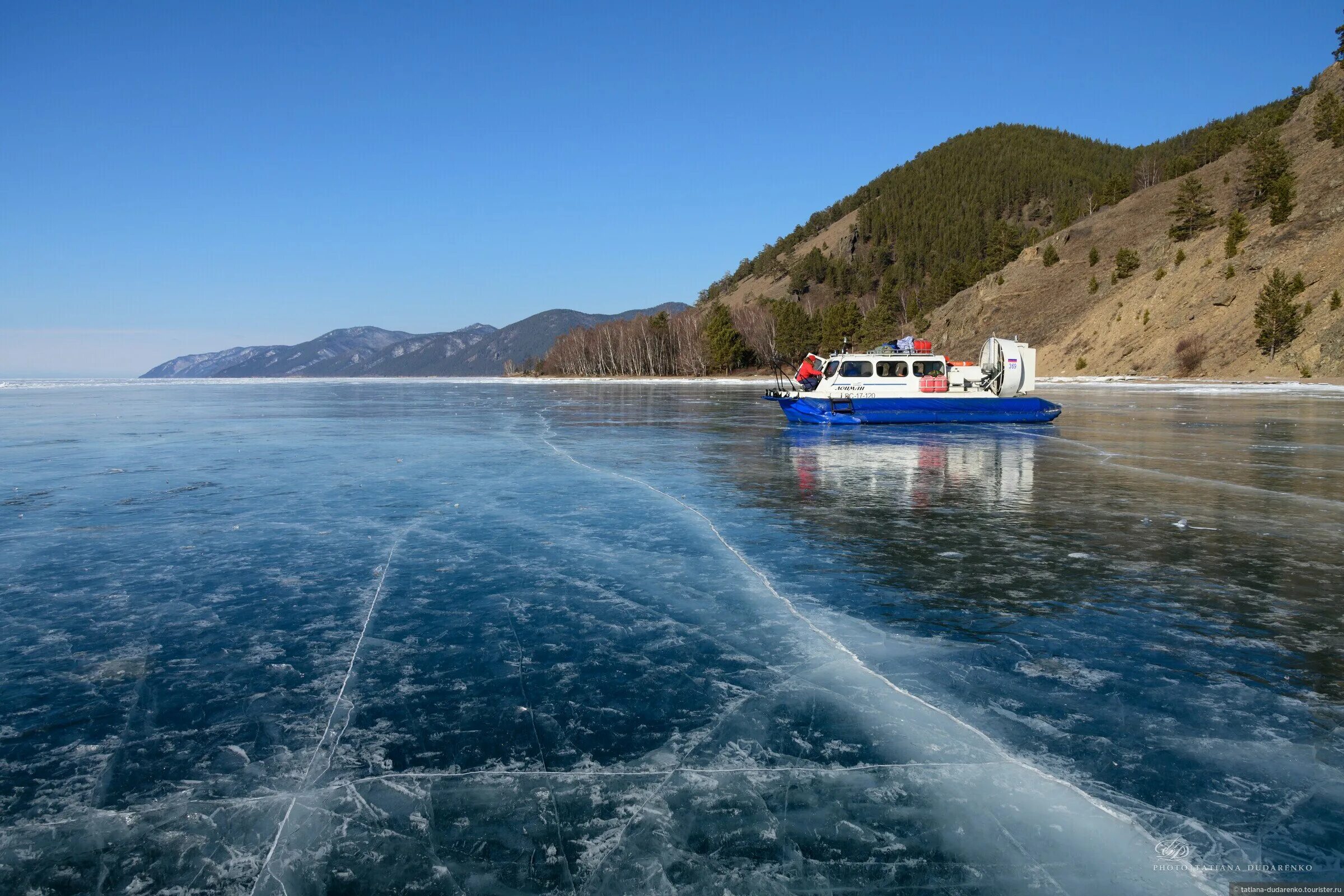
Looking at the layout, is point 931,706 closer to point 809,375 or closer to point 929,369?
point 929,369

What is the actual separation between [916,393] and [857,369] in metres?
1.99

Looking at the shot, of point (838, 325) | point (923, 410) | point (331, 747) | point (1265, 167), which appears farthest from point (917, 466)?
point (838, 325)

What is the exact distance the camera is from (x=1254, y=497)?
11305 mm

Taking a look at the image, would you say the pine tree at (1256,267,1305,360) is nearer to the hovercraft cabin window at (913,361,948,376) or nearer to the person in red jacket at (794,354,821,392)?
the hovercraft cabin window at (913,361,948,376)

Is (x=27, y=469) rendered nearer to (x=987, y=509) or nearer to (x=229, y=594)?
(x=229, y=594)

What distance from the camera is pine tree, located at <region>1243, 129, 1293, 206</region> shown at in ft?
223

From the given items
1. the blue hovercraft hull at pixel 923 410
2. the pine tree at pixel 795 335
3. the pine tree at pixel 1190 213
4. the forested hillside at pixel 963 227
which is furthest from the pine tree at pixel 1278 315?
the pine tree at pixel 795 335

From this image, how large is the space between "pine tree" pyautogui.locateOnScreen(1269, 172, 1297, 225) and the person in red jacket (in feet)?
172

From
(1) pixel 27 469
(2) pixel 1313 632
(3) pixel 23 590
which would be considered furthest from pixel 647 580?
(1) pixel 27 469

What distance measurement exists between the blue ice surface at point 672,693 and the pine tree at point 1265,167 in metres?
73.7

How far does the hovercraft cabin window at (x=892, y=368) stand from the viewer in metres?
26.0

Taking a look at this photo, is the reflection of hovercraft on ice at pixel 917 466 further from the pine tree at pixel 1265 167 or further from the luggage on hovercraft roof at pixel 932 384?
the pine tree at pixel 1265 167

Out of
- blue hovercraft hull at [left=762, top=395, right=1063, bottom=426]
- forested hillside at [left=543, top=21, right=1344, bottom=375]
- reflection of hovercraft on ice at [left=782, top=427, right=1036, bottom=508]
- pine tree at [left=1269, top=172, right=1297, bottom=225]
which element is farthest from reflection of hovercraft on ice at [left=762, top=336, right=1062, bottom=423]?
pine tree at [left=1269, top=172, right=1297, bottom=225]

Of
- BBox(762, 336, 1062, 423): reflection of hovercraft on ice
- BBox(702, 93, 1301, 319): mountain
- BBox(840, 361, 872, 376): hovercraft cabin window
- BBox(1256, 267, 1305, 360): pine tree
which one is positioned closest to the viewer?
BBox(762, 336, 1062, 423): reflection of hovercraft on ice
